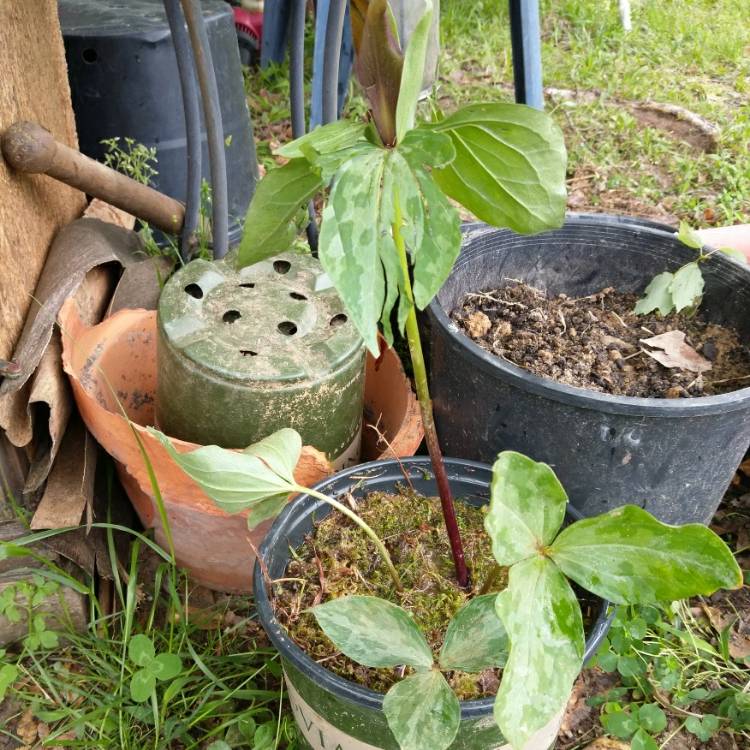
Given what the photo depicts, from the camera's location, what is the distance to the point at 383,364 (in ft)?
5.35

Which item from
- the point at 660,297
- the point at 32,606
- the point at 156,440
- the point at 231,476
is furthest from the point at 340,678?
the point at 660,297

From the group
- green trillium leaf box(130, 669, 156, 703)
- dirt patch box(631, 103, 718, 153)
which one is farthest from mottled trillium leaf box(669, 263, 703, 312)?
dirt patch box(631, 103, 718, 153)

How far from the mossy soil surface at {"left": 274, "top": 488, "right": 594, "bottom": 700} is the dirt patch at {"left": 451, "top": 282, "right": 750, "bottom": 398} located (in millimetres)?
358

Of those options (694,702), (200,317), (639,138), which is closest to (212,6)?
(200,317)

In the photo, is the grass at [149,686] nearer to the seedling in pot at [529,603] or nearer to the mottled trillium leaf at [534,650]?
the seedling in pot at [529,603]

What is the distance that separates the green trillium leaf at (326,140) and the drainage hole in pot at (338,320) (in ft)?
1.91

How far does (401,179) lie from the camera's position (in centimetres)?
75

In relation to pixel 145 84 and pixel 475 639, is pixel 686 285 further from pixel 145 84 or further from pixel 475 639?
pixel 145 84

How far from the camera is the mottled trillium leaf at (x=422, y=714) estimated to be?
85cm

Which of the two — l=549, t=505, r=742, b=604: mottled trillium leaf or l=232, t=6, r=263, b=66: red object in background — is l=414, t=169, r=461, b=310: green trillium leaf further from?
l=232, t=6, r=263, b=66: red object in background

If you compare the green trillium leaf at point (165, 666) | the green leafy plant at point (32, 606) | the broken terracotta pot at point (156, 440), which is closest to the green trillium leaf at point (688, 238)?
the broken terracotta pot at point (156, 440)

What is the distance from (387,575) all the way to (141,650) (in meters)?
0.50

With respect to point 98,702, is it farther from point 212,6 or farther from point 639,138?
point 639,138

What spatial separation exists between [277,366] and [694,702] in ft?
3.11
